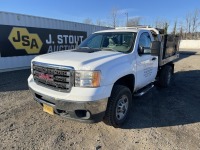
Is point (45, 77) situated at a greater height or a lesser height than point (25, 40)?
lesser

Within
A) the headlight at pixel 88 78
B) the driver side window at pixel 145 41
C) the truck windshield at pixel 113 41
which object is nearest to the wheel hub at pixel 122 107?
Answer: the headlight at pixel 88 78

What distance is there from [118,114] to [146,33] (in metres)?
2.50

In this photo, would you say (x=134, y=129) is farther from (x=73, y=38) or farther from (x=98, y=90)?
(x=73, y=38)

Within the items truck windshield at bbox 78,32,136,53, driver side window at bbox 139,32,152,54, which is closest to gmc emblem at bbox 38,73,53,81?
truck windshield at bbox 78,32,136,53

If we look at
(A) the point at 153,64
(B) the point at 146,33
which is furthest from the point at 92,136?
(B) the point at 146,33

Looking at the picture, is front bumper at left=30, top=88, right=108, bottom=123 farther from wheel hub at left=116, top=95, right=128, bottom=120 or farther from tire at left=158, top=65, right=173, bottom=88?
tire at left=158, top=65, right=173, bottom=88

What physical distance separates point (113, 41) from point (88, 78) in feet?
6.38

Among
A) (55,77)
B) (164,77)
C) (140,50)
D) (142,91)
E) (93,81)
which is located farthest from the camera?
(164,77)

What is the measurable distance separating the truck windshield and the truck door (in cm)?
28

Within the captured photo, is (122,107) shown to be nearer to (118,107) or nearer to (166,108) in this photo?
(118,107)

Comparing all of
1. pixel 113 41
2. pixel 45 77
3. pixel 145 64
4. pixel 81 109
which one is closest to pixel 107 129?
pixel 81 109

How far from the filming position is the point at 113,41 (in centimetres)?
471

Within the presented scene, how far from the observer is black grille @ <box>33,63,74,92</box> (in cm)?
319

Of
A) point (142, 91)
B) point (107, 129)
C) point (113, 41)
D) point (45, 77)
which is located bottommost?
point (107, 129)
